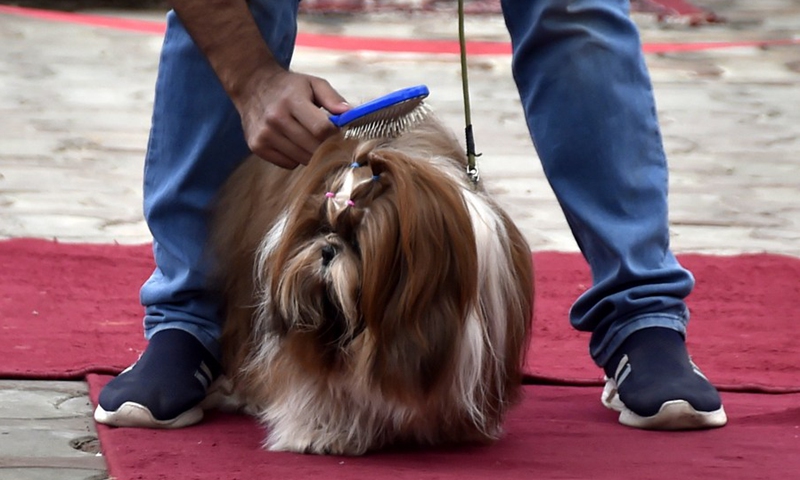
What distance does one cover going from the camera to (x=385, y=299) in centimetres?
204

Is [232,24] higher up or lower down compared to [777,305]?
higher up

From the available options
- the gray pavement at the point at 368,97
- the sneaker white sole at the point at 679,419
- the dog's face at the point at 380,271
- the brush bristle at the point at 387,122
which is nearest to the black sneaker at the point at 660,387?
the sneaker white sole at the point at 679,419

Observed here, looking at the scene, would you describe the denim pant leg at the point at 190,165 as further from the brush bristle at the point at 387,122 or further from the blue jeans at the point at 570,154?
the brush bristle at the point at 387,122

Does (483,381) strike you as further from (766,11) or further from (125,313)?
(766,11)

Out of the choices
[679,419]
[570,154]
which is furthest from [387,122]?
[679,419]

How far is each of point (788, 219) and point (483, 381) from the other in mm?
2492

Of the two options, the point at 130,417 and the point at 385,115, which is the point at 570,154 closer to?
the point at 385,115

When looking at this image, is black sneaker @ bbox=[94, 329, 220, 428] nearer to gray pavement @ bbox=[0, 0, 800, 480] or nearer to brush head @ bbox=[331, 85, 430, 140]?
gray pavement @ bbox=[0, 0, 800, 480]

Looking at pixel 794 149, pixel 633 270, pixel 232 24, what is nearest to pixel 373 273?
pixel 232 24

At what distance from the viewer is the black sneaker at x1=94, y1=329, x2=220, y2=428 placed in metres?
2.38

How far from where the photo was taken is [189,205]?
101 inches

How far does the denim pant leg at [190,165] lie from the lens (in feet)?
8.32

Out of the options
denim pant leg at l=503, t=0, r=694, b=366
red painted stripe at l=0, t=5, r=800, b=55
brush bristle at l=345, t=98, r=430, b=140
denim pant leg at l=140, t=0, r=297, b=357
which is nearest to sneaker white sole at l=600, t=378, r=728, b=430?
denim pant leg at l=503, t=0, r=694, b=366

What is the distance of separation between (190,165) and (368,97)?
12.1ft
